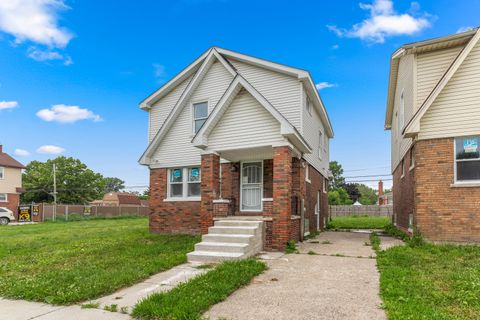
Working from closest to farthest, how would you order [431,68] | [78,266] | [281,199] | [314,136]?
1. [78,266]
2. [281,199]
3. [431,68]
4. [314,136]

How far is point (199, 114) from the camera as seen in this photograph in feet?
47.4

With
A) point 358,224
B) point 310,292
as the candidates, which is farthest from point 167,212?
point 358,224

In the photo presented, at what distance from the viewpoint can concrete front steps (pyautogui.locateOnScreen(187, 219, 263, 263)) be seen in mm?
8188

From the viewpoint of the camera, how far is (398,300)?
4.83 metres

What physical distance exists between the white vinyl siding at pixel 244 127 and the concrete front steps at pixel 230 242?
242 cm

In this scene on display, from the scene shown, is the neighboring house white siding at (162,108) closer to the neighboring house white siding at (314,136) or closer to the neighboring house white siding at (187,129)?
the neighboring house white siding at (187,129)

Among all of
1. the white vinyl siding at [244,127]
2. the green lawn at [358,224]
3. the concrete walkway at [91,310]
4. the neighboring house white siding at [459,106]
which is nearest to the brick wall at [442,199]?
the neighboring house white siding at [459,106]

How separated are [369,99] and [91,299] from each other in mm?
21381

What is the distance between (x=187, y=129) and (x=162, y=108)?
2.46 metres

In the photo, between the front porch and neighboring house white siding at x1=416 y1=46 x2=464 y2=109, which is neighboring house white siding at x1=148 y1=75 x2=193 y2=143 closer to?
the front porch

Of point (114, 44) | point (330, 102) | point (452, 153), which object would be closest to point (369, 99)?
point (330, 102)

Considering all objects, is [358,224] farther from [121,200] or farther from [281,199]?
[121,200]

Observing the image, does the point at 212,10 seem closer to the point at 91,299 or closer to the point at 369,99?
the point at 369,99

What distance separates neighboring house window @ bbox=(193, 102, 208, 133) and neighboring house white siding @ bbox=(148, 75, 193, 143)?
61.2 inches
